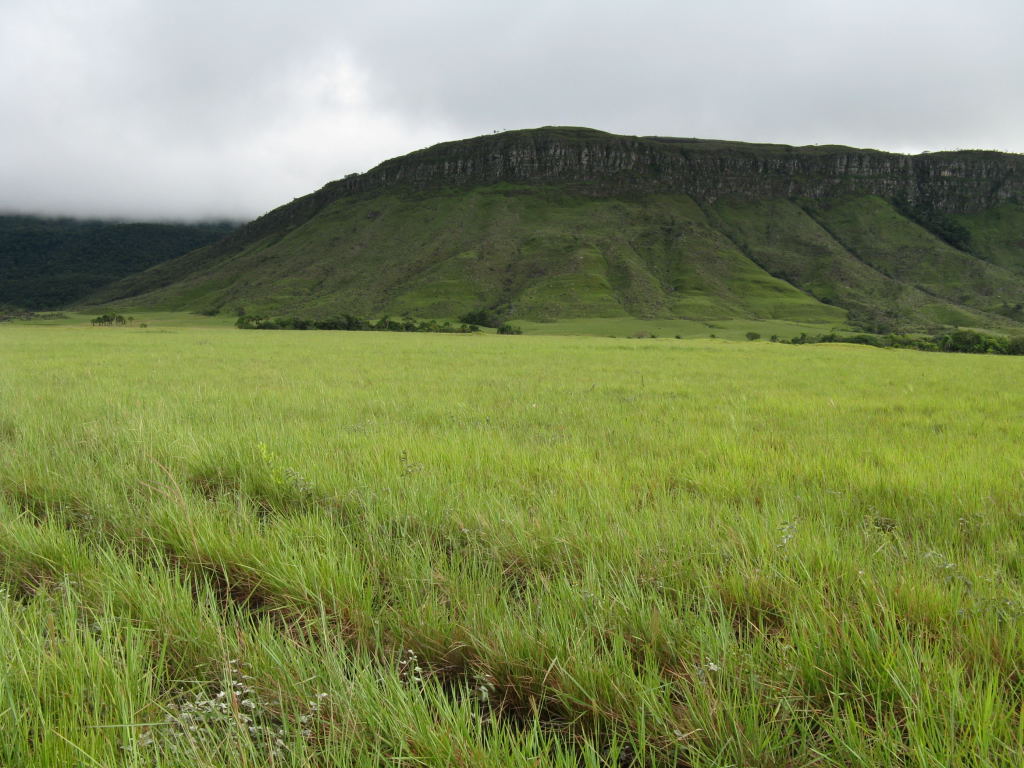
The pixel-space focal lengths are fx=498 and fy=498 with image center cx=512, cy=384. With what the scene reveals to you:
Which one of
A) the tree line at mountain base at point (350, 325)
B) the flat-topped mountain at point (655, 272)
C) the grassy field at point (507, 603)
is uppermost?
the flat-topped mountain at point (655, 272)

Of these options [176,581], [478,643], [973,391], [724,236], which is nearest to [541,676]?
[478,643]

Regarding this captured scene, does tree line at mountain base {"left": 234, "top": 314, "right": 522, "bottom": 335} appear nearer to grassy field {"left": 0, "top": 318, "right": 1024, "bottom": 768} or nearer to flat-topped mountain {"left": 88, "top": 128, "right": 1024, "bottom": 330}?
flat-topped mountain {"left": 88, "top": 128, "right": 1024, "bottom": 330}

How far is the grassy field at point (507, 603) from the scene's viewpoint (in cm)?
122

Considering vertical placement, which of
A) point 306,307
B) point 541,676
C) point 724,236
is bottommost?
point 541,676

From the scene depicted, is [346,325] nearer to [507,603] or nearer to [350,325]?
[350,325]

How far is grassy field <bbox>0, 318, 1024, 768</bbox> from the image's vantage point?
1.22 metres

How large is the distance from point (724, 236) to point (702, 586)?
684ft

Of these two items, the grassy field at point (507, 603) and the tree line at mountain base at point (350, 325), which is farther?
the tree line at mountain base at point (350, 325)

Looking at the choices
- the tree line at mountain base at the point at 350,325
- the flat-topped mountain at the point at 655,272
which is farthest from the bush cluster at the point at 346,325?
the flat-topped mountain at the point at 655,272

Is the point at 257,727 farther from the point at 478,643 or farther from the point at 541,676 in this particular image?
the point at 541,676

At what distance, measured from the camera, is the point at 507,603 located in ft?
6.36

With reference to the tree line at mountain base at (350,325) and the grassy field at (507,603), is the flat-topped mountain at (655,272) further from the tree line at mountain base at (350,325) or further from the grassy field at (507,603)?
the grassy field at (507,603)

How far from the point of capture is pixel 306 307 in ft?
488

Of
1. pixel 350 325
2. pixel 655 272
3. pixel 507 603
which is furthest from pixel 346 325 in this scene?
pixel 655 272
